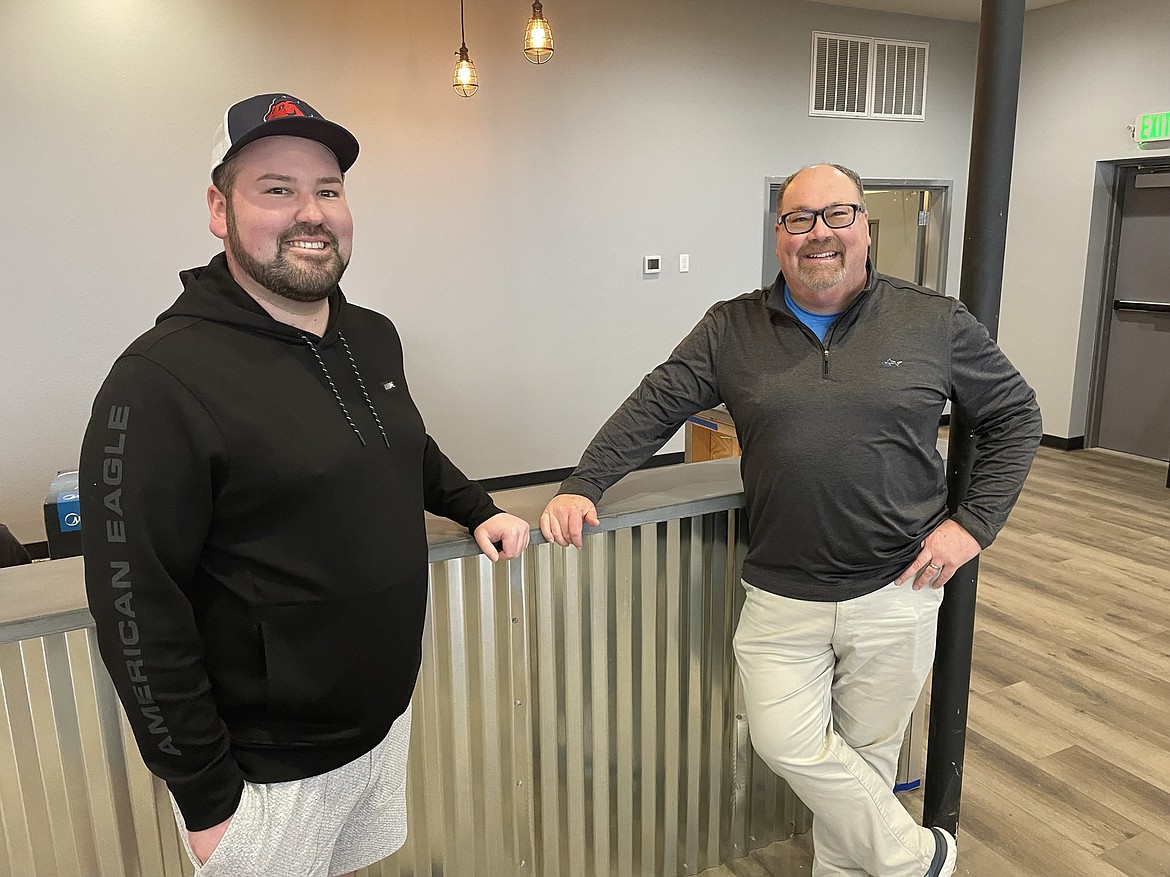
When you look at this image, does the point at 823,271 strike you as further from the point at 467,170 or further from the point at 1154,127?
the point at 1154,127

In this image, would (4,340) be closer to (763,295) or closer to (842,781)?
(763,295)

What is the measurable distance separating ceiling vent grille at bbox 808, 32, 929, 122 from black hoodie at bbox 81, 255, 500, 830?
5544mm

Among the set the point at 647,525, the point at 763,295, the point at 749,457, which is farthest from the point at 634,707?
the point at 763,295

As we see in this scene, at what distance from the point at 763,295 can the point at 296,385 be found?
100 centimetres

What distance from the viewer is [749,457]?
1.76 m

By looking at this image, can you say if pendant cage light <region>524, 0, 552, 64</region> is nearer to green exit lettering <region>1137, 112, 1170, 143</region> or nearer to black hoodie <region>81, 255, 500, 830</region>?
black hoodie <region>81, 255, 500, 830</region>

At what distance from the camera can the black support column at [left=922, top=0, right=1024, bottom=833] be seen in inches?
68.5

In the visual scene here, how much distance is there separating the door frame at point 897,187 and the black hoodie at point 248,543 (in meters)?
4.98

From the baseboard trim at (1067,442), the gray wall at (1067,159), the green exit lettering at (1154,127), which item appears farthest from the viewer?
the baseboard trim at (1067,442)

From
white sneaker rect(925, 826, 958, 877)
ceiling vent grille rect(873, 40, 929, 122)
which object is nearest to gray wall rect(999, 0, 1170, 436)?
ceiling vent grille rect(873, 40, 929, 122)

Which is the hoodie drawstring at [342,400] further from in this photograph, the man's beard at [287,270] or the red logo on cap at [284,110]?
the red logo on cap at [284,110]

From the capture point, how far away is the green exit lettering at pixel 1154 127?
18.1 feet

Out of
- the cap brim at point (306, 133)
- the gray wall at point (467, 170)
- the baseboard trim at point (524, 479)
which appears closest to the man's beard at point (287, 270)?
the cap brim at point (306, 133)

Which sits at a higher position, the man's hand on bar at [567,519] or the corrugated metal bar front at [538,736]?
the man's hand on bar at [567,519]
